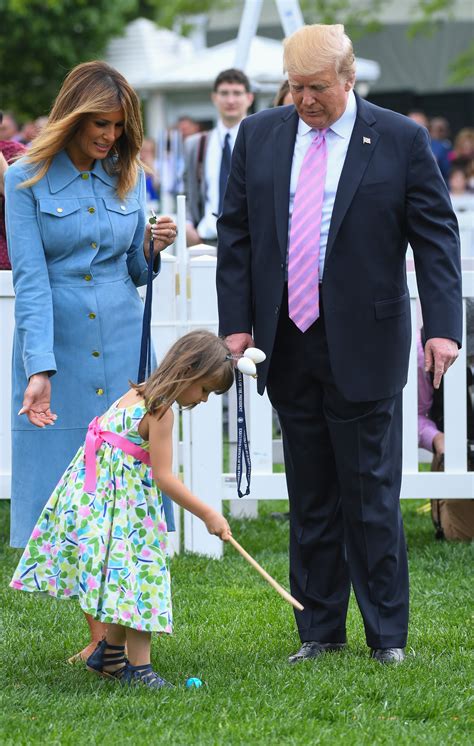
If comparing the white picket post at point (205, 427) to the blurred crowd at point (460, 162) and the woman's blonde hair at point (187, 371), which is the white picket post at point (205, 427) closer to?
the woman's blonde hair at point (187, 371)

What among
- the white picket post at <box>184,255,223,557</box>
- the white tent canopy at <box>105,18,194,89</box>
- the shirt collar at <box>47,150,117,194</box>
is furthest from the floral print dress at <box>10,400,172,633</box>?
the white tent canopy at <box>105,18,194,89</box>

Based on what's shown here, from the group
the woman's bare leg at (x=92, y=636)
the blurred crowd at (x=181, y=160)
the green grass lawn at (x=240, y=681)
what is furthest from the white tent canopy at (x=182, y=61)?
the woman's bare leg at (x=92, y=636)

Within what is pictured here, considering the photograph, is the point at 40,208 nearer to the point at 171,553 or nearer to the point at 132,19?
the point at 171,553

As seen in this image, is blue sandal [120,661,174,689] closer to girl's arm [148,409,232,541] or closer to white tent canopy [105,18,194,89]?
girl's arm [148,409,232,541]

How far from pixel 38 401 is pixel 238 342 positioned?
0.68 meters

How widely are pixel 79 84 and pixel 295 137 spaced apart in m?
0.73

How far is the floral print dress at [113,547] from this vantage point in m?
4.18

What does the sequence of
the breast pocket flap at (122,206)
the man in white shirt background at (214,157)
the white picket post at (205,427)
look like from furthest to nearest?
the man in white shirt background at (214,157)
the white picket post at (205,427)
the breast pocket flap at (122,206)

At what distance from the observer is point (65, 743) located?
→ 3.79m

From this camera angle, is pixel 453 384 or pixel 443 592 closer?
pixel 443 592

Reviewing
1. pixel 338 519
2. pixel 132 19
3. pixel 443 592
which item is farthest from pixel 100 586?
pixel 132 19

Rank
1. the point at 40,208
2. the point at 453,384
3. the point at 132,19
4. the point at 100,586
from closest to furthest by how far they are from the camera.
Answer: the point at 100,586
the point at 40,208
the point at 453,384
the point at 132,19

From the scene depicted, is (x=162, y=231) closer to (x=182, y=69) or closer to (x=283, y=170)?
(x=283, y=170)

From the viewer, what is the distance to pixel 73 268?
457 cm
